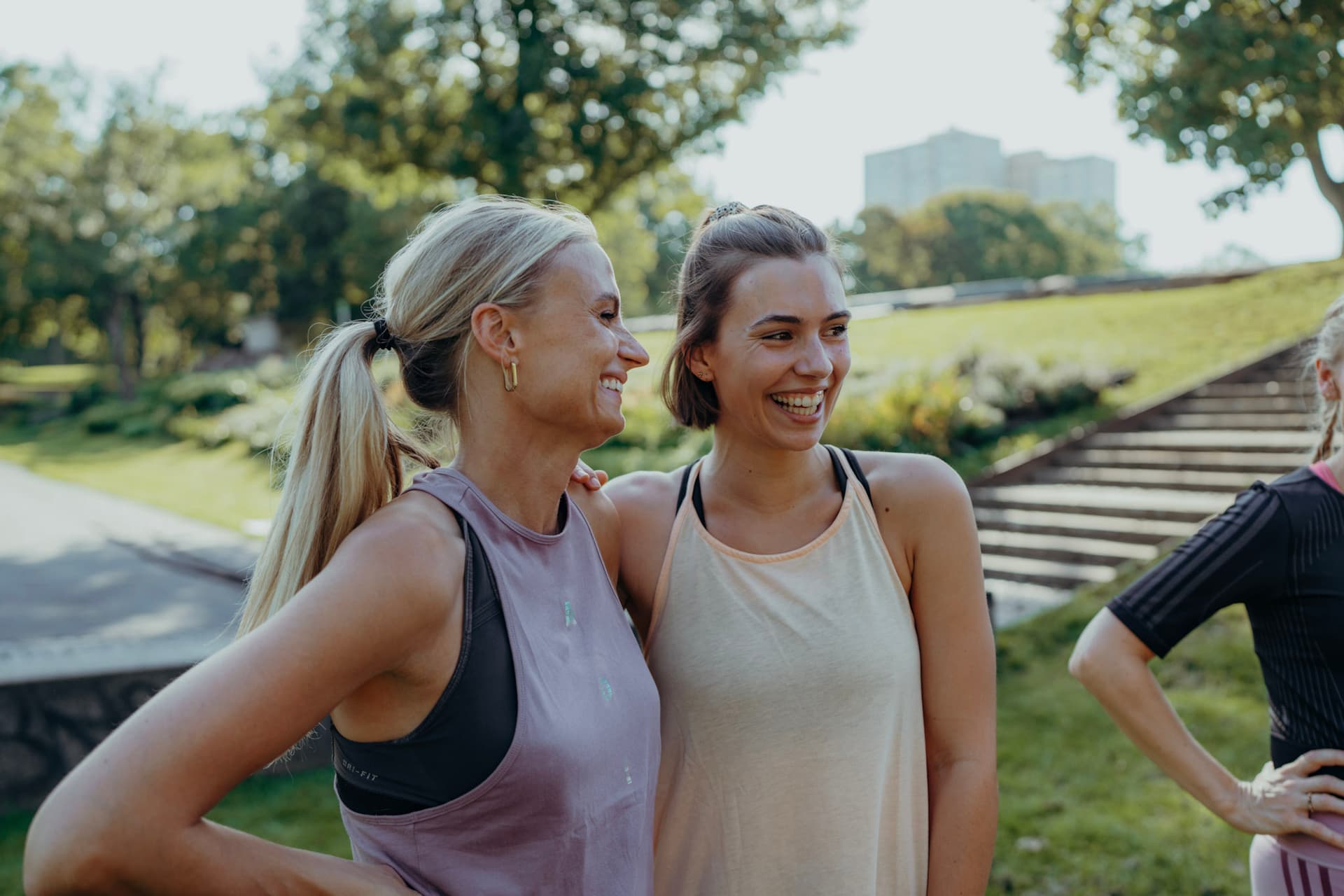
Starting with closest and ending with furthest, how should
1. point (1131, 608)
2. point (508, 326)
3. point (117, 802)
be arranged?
point (117, 802) < point (508, 326) < point (1131, 608)

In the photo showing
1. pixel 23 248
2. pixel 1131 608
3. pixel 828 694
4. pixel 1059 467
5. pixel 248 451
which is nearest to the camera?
pixel 828 694

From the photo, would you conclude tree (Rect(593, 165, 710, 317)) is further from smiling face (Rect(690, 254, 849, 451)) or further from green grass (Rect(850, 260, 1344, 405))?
green grass (Rect(850, 260, 1344, 405))

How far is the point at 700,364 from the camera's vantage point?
8.34ft

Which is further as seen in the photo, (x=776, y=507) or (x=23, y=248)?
(x=23, y=248)

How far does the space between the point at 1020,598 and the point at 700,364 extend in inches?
296

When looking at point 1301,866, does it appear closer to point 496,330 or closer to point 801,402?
point 801,402

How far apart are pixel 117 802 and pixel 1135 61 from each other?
2039 centimetres

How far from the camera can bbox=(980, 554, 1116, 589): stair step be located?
962 centimetres

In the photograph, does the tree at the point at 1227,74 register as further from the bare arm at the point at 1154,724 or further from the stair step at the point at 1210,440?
the bare arm at the point at 1154,724

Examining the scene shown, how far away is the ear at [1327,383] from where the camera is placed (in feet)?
8.14

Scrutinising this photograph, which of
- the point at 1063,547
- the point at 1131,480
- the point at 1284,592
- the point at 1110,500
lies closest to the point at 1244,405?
the point at 1131,480

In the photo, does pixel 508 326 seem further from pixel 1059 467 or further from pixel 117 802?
pixel 1059 467

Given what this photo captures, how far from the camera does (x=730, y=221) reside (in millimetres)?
2484

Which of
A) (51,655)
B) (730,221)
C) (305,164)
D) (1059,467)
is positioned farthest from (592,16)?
(305,164)
